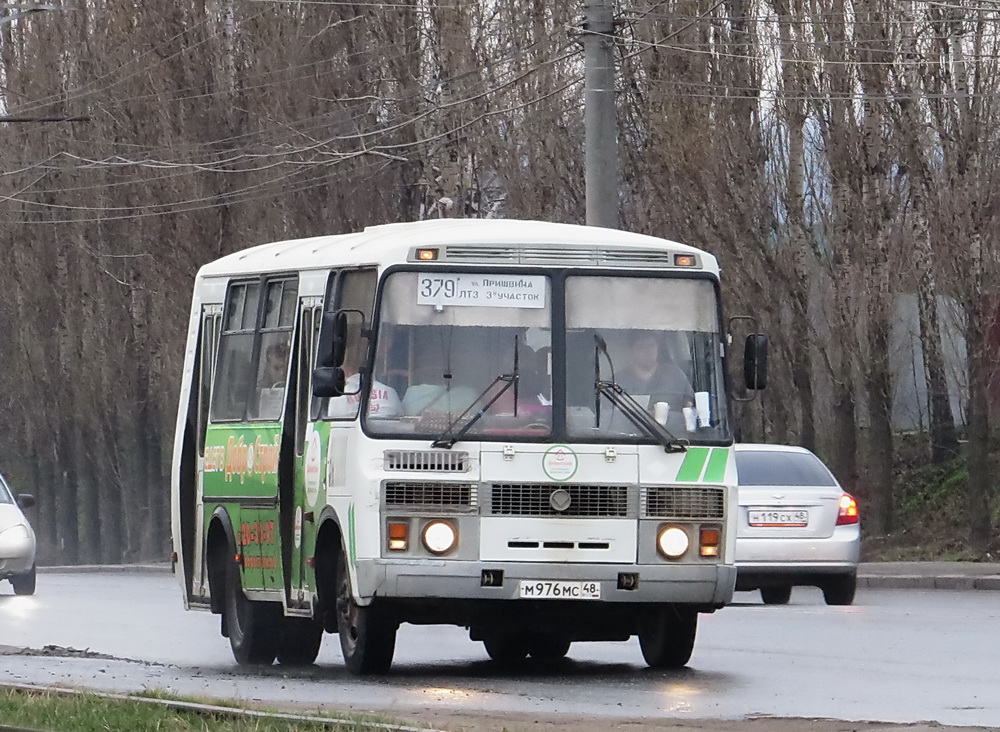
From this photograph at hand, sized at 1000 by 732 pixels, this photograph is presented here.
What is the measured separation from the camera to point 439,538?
40.4 ft

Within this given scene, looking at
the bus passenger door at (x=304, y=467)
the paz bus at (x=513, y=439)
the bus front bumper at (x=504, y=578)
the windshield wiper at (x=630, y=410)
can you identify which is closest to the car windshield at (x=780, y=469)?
the paz bus at (x=513, y=439)

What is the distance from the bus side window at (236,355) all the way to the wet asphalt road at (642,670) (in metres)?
1.66

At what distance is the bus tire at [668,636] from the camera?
1319 centimetres

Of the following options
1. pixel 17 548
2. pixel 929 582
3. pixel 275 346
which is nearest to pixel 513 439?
pixel 275 346

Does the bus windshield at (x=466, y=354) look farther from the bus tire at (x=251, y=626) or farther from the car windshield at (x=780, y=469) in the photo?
the car windshield at (x=780, y=469)

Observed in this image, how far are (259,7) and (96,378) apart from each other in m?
10.2

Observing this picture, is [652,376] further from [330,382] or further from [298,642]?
[298,642]

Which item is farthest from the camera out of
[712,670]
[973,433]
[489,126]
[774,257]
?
[489,126]

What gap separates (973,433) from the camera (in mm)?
29000

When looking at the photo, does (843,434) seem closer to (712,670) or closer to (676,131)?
(676,131)

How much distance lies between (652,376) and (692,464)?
0.55m

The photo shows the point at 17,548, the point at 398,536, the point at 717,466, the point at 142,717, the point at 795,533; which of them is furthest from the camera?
the point at 17,548

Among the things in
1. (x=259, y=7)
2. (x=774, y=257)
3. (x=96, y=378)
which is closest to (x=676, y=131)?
(x=774, y=257)

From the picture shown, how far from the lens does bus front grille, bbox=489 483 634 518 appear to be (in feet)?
40.6
